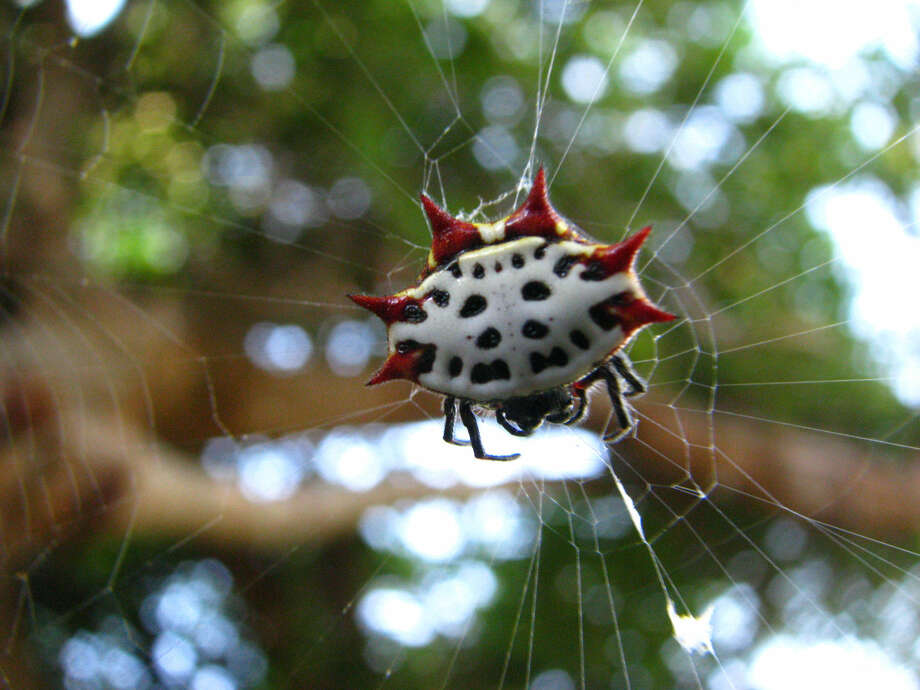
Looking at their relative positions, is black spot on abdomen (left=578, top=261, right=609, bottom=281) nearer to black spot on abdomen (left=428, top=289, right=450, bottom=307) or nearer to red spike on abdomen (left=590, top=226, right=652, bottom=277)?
red spike on abdomen (left=590, top=226, right=652, bottom=277)

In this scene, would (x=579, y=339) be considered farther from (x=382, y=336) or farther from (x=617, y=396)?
(x=382, y=336)

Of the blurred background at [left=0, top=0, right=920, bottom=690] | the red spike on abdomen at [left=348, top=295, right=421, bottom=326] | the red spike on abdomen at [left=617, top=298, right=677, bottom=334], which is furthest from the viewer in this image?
the blurred background at [left=0, top=0, right=920, bottom=690]

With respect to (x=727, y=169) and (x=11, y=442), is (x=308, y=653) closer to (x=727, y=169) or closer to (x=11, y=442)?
(x=11, y=442)

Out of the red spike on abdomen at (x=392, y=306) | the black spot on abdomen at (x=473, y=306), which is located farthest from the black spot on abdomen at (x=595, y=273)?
→ the red spike on abdomen at (x=392, y=306)

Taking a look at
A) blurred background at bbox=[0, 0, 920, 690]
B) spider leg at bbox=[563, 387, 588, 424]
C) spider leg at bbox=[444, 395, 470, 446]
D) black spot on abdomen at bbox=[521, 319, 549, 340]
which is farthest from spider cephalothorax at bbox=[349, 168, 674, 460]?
blurred background at bbox=[0, 0, 920, 690]

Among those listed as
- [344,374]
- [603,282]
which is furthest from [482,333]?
[344,374]

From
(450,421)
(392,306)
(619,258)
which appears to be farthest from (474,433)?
(619,258)

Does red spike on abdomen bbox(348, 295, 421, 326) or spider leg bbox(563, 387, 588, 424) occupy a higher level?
red spike on abdomen bbox(348, 295, 421, 326)

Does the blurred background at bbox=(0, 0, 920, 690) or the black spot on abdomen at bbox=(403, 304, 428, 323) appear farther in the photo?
the blurred background at bbox=(0, 0, 920, 690)
